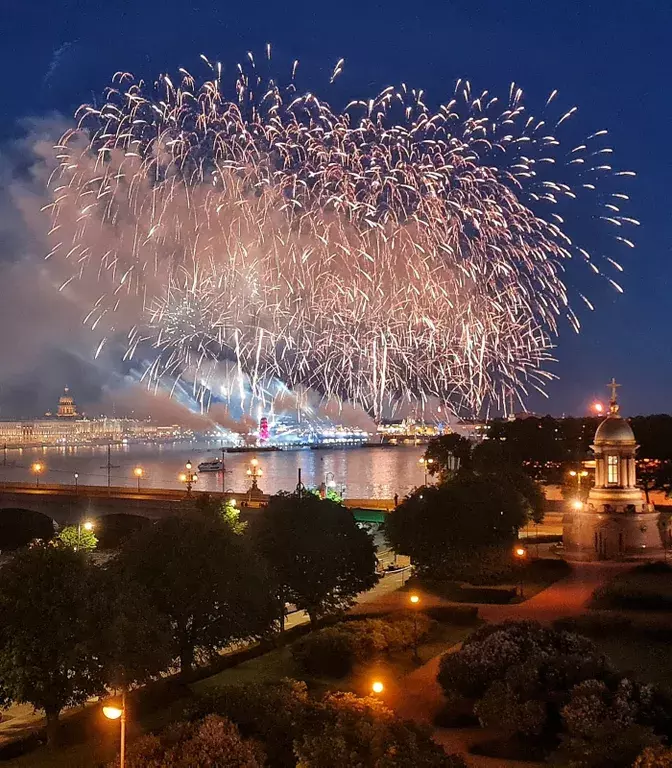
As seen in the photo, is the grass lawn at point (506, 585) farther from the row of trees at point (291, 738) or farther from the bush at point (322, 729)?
the row of trees at point (291, 738)

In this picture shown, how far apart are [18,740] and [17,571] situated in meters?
2.65

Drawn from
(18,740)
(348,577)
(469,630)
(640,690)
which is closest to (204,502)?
(348,577)

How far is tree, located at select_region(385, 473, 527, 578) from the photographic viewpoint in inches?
1045

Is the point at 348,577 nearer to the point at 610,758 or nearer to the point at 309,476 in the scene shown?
the point at 610,758

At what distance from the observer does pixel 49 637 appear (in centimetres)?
1328

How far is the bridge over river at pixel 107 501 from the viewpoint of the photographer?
4097cm

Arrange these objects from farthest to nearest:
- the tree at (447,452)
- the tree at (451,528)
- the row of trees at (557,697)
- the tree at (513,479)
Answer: the tree at (447,452) → the tree at (513,479) → the tree at (451,528) → the row of trees at (557,697)

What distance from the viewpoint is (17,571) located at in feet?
46.5

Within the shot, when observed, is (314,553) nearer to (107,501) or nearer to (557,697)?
(557,697)

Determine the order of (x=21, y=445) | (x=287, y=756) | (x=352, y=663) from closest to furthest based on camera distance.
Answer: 1. (x=287, y=756)
2. (x=352, y=663)
3. (x=21, y=445)

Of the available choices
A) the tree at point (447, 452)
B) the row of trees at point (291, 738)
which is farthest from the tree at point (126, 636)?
the tree at point (447, 452)

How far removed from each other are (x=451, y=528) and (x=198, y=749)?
17427mm

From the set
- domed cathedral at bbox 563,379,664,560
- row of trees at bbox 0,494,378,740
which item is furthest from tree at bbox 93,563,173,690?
domed cathedral at bbox 563,379,664,560

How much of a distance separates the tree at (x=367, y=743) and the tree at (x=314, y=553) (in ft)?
33.1
